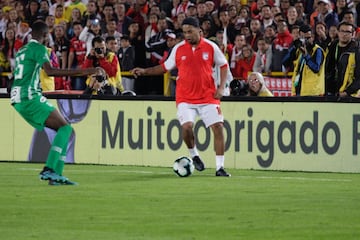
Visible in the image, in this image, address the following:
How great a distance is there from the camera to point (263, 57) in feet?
79.4

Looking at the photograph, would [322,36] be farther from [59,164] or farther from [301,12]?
[59,164]

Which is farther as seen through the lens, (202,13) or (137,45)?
(137,45)

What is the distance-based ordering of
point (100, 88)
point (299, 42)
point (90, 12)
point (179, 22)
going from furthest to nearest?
point (90, 12)
point (179, 22)
point (100, 88)
point (299, 42)

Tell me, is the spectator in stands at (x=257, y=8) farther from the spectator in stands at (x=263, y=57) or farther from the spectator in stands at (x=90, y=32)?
the spectator in stands at (x=90, y=32)

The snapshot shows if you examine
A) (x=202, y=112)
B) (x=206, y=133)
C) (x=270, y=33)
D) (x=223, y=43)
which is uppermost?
(x=270, y=33)

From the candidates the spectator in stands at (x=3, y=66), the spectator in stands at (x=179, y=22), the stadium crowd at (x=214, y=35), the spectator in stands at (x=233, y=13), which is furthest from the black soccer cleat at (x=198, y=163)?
the spectator in stands at (x=3, y=66)

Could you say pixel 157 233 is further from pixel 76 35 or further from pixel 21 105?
pixel 76 35

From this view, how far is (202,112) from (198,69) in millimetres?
663

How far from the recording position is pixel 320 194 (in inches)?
568

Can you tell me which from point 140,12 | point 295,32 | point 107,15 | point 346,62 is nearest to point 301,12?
point 295,32

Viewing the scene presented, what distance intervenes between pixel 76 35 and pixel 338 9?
6653mm

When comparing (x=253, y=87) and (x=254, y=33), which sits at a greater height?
(x=254, y=33)

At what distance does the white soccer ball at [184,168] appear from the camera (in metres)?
17.5

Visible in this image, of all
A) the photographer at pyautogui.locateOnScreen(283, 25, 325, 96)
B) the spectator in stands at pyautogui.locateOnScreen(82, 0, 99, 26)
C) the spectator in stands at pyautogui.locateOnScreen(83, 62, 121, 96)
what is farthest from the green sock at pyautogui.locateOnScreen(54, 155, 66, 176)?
the spectator in stands at pyautogui.locateOnScreen(82, 0, 99, 26)
